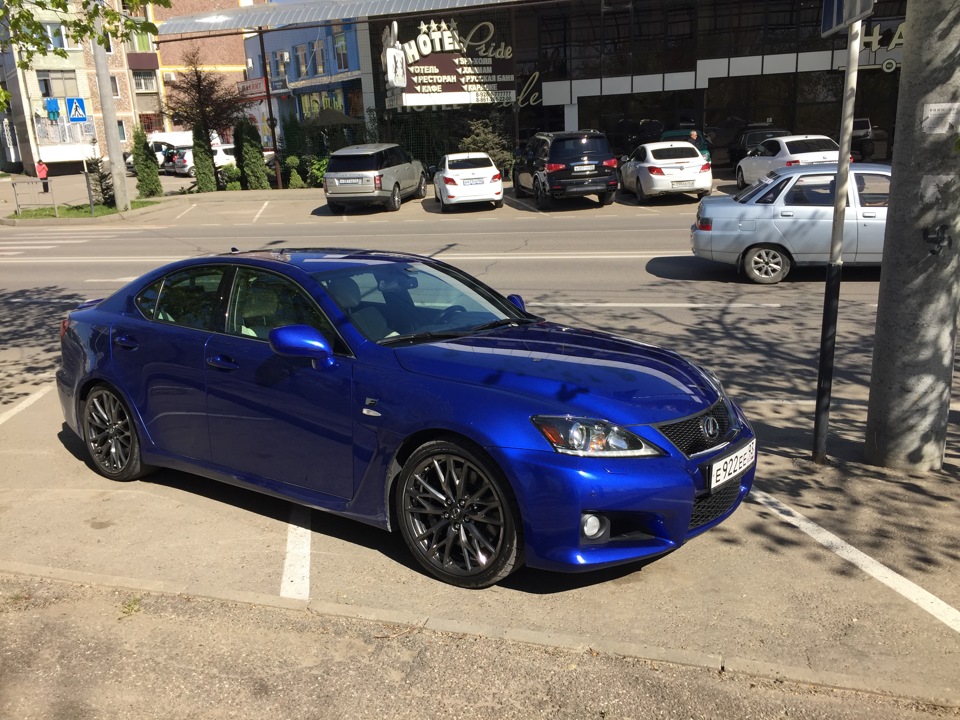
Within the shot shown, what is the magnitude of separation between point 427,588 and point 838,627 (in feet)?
6.00

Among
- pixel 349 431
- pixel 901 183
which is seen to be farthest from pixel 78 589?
pixel 901 183

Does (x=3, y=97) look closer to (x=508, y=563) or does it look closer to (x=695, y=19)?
(x=508, y=563)

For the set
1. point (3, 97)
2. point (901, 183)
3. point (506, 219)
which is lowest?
point (506, 219)

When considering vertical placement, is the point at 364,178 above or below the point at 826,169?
below

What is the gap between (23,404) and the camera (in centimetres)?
795

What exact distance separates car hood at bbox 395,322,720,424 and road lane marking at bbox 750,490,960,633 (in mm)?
970

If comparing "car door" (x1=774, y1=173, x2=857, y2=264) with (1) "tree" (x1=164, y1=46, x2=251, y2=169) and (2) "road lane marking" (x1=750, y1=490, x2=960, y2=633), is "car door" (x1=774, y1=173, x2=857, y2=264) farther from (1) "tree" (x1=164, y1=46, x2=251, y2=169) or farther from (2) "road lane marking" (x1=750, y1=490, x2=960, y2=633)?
(1) "tree" (x1=164, y1=46, x2=251, y2=169)

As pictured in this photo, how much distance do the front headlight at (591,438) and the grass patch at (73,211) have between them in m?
27.2

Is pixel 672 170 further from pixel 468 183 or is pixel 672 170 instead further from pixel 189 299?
→ pixel 189 299

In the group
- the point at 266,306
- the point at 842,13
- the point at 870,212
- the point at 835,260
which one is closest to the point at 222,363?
the point at 266,306

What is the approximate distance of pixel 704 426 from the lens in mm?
4246

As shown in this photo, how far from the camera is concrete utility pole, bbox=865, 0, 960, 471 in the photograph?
511 centimetres

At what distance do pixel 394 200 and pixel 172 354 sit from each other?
21906 mm

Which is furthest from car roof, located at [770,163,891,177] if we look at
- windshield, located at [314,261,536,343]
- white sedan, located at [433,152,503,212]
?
white sedan, located at [433,152,503,212]
